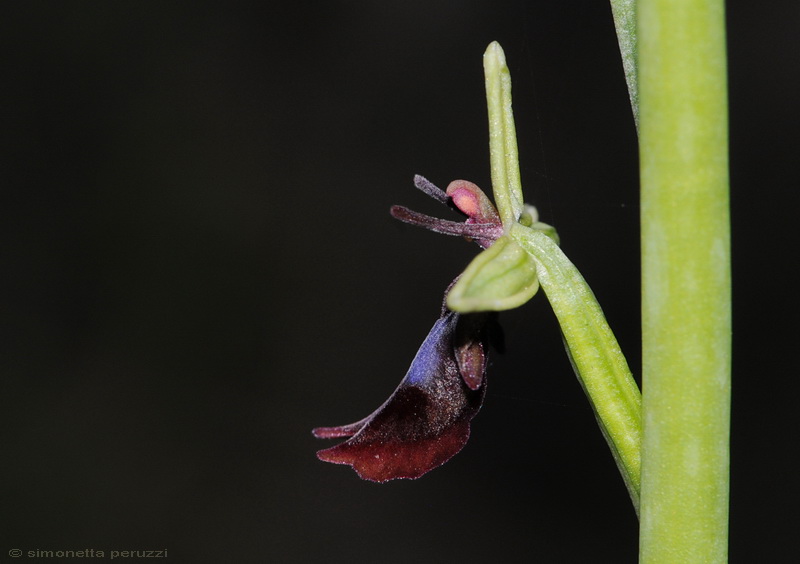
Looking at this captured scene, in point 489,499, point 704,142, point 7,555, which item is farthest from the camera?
point 489,499

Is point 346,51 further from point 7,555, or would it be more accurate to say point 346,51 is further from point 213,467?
point 7,555

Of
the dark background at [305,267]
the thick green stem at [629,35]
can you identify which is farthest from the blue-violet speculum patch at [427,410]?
the dark background at [305,267]

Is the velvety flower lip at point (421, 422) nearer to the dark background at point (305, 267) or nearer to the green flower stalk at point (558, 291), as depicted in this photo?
the green flower stalk at point (558, 291)

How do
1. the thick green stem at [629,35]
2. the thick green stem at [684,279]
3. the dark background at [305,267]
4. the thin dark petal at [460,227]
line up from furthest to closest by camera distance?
the dark background at [305,267]
the thin dark petal at [460,227]
the thick green stem at [629,35]
the thick green stem at [684,279]

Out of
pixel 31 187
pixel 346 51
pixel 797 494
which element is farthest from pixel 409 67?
pixel 797 494

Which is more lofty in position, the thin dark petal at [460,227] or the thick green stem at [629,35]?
the thick green stem at [629,35]

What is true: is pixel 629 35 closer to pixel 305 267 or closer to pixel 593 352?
pixel 593 352

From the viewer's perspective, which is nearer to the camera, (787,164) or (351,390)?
(787,164)
